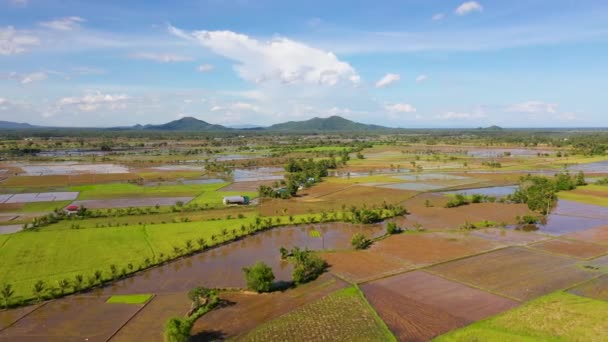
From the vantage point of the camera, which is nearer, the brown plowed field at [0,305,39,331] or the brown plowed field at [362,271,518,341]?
the brown plowed field at [362,271,518,341]

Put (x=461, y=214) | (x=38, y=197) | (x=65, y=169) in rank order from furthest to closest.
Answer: (x=65, y=169) → (x=38, y=197) → (x=461, y=214)

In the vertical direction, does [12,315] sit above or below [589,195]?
below

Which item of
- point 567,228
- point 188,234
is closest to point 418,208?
point 567,228

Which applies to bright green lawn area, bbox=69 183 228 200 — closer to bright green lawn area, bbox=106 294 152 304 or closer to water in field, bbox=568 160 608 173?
bright green lawn area, bbox=106 294 152 304

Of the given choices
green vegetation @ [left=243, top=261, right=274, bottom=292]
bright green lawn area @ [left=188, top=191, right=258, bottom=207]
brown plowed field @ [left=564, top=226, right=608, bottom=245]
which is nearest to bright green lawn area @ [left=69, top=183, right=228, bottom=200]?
bright green lawn area @ [left=188, top=191, right=258, bottom=207]

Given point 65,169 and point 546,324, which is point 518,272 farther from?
point 65,169

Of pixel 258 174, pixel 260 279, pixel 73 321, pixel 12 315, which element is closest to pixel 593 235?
pixel 260 279

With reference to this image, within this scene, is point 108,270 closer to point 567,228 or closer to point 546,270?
point 546,270
